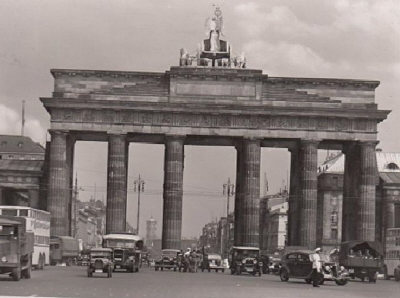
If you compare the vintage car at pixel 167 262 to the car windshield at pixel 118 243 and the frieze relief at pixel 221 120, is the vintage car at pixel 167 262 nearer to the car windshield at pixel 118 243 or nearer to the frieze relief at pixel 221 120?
the car windshield at pixel 118 243

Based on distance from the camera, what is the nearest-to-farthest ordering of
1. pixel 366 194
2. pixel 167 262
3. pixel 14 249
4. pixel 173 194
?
→ pixel 14 249 < pixel 167 262 < pixel 173 194 < pixel 366 194

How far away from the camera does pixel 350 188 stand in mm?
97875

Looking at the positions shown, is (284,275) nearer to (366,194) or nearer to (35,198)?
(366,194)

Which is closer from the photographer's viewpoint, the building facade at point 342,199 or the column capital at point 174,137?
the column capital at point 174,137

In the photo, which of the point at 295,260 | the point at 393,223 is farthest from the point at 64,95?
the point at 295,260

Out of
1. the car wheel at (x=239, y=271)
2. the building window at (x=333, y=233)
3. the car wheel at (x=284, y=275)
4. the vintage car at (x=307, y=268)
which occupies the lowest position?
the car wheel at (x=239, y=271)

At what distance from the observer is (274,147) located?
101m

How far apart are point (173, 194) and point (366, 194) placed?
1826 centimetres

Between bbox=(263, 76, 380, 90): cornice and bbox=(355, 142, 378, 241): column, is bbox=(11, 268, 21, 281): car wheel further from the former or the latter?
bbox=(355, 142, 378, 241): column

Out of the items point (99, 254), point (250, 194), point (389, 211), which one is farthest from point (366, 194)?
point (99, 254)

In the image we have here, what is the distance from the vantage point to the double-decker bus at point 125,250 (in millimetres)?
65750

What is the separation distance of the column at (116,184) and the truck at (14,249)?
4788cm

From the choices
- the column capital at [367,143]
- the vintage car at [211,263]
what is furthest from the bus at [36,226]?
the column capital at [367,143]

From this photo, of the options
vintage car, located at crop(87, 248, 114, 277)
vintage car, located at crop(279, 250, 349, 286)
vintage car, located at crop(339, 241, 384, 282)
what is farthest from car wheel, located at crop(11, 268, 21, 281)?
vintage car, located at crop(339, 241, 384, 282)
